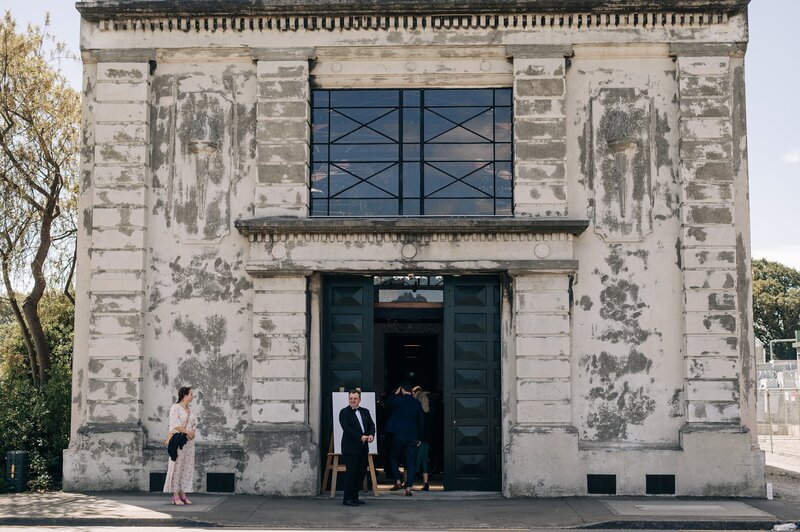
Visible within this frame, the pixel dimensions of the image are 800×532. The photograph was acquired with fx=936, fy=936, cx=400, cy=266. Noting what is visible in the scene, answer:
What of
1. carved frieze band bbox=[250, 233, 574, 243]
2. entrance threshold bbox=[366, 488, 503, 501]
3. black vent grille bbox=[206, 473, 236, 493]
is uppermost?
carved frieze band bbox=[250, 233, 574, 243]

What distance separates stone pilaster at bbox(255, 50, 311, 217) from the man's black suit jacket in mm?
3672

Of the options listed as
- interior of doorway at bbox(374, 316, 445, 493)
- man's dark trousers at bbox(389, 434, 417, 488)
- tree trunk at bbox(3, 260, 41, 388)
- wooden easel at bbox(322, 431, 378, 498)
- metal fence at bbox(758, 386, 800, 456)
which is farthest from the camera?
metal fence at bbox(758, 386, 800, 456)

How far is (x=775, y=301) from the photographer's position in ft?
233

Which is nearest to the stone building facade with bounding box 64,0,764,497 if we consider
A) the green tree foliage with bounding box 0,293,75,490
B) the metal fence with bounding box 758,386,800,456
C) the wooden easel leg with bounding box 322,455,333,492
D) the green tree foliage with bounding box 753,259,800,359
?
the wooden easel leg with bounding box 322,455,333,492

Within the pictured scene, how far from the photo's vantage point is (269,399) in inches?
626

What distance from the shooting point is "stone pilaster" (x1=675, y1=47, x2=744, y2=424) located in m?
15.6

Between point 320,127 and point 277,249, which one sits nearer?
point 277,249

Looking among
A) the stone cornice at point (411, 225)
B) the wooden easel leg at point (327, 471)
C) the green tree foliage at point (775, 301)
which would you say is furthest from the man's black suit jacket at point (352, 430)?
the green tree foliage at point (775, 301)

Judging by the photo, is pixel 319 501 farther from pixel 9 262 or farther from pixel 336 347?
pixel 9 262

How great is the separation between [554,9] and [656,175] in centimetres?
341

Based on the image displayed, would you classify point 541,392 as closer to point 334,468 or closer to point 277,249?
point 334,468

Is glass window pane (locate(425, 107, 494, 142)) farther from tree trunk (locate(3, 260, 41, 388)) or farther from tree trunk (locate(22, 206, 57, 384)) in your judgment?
tree trunk (locate(3, 260, 41, 388))

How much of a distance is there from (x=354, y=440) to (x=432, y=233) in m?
3.82

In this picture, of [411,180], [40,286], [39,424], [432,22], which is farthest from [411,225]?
[40,286]
